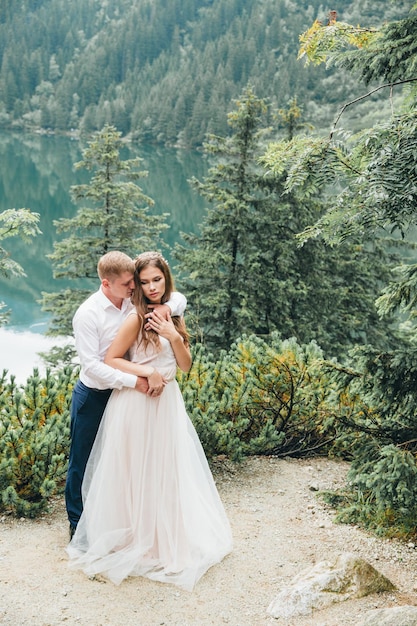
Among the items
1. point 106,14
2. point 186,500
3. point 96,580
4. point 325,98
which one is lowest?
point 96,580

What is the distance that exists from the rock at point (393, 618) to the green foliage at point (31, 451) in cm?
254

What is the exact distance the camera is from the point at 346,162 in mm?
3959

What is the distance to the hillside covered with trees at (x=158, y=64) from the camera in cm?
10169

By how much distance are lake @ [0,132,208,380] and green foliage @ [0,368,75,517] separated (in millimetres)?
3649

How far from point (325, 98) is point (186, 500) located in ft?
367

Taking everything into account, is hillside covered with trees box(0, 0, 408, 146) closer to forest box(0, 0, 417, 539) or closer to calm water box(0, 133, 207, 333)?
calm water box(0, 133, 207, 333)

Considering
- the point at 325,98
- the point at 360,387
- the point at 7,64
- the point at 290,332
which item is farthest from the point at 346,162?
the point at 7,64

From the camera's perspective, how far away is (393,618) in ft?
9.59

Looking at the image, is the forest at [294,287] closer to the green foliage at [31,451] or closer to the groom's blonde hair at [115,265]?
the green foliage at [31,451]

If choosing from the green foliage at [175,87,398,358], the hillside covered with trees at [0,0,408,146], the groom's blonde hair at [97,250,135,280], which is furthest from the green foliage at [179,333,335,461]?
the hillside covered with trees at [0,0,408,146]

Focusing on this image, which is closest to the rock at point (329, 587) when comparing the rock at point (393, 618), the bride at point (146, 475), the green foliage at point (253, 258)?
the rock at point (393, 618)

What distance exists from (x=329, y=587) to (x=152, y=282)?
2.14 m

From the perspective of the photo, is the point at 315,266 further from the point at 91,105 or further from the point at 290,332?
the point at 91,105

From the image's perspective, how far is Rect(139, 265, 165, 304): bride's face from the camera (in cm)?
385
